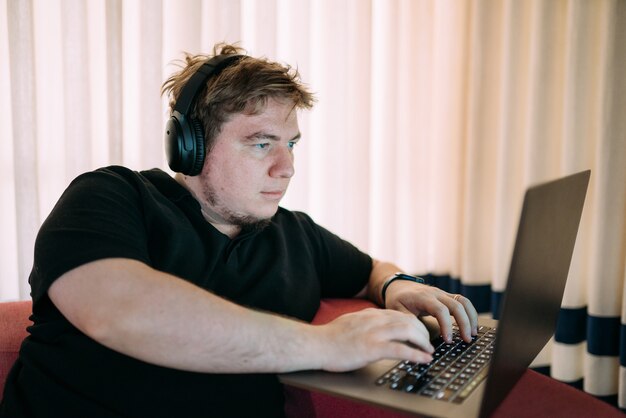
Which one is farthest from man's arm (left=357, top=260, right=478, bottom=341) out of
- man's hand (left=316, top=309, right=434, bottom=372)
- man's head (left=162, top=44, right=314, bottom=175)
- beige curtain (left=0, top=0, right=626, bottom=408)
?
beige curtain (left=0, top=0, right=626, bottom=408)

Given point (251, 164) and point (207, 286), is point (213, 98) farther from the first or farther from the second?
point (207, 286)

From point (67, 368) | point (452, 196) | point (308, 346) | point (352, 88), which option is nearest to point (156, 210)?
point (67, 368)

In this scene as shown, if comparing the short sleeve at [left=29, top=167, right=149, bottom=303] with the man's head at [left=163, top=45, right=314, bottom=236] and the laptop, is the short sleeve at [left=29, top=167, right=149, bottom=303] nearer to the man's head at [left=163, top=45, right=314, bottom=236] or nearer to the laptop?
the man's head at [left=163, top=45, right=314, bottom=236]

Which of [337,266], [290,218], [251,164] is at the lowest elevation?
[337,266]

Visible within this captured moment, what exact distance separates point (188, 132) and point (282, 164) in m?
0.20

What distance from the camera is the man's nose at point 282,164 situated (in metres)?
1.28

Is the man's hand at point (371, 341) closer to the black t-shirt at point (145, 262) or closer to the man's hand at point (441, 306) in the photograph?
the man's hand at point (441, 306)

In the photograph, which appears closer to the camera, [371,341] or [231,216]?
[371,341]

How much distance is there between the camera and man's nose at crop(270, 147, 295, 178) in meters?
1.28

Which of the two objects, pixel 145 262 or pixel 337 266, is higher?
pixel 145 262

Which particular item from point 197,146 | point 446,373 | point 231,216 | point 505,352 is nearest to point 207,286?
point 231,216

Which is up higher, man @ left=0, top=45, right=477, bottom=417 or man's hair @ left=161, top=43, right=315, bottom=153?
man's hair @ left=161, top=43, right=315, bottom=153

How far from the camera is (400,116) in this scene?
2252 millimetres

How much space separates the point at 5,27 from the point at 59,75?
18cm
